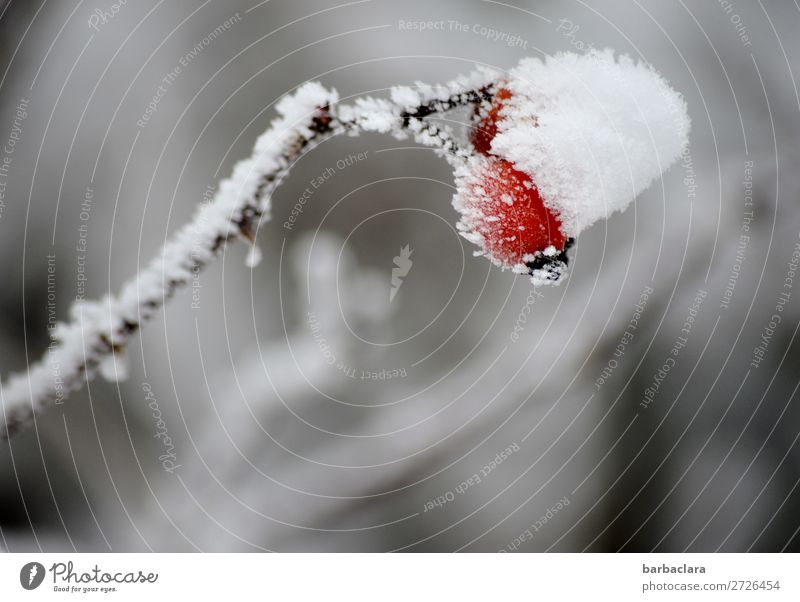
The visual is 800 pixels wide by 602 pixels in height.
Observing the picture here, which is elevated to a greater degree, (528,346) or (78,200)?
(78,200)

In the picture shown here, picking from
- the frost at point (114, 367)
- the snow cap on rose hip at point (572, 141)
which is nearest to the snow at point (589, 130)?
the snow cap on rose hip at point (572, 141)

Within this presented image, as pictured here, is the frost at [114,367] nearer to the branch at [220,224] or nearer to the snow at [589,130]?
the branch at [220,224]

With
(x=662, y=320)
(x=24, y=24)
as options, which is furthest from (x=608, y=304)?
(x=24, y=24)

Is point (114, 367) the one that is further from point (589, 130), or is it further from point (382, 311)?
point (589, 130)

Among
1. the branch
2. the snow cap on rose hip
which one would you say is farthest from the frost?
the snow cap on rose hip
